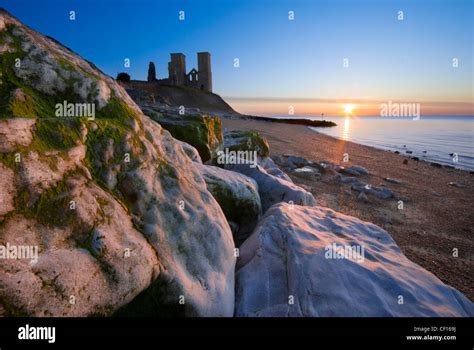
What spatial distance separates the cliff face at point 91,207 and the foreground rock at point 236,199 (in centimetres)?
82

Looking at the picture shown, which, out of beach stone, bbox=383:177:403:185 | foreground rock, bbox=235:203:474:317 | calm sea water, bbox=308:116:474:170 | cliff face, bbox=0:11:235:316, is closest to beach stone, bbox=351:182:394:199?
beach stone, bbox=383:177:403:185

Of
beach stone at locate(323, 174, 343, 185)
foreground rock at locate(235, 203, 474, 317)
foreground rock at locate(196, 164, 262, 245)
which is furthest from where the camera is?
beach stone at locate(323, 174, 343, 185)

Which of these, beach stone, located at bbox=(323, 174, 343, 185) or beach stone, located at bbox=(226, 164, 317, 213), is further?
beach stone, located at bbox=(323, 174, 343, 185)

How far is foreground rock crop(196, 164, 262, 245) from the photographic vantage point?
4.80 meters

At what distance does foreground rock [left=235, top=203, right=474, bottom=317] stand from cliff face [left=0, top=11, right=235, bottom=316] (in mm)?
387

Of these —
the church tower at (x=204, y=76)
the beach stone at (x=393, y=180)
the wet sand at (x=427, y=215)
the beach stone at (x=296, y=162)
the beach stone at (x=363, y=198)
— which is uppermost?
the church tower at (x=204, y=76)

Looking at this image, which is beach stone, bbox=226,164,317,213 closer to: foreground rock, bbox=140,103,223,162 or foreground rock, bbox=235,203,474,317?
foreground rock, bbox=140,103,223,162

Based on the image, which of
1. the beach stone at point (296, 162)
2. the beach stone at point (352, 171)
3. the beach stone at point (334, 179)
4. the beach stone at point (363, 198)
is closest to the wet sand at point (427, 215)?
the beach stone at point (363, 198)

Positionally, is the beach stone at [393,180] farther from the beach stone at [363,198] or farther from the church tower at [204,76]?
the church tower at [204,76]

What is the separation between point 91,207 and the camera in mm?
2484

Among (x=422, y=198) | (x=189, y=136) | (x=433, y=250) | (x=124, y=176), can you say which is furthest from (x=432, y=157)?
(x=124, y=176)

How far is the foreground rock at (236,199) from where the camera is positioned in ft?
15.8

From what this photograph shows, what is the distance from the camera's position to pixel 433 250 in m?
6.17

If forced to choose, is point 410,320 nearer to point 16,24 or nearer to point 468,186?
point 16,24
